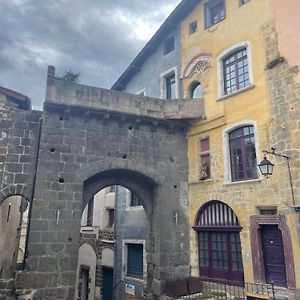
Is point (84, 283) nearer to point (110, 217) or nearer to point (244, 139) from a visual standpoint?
point (110, 217)

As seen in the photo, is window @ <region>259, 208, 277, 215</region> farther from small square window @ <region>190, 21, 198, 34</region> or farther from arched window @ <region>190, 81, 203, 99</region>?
small square window @ <region>190, 21, 198, 34</region>

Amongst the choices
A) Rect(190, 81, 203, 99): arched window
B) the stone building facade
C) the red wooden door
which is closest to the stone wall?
the stone building facade

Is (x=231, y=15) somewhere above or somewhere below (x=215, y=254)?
above

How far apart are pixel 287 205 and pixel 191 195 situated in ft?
12.6

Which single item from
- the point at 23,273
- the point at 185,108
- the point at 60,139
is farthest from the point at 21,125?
the point at 185,108

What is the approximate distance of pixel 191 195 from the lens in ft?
39.2

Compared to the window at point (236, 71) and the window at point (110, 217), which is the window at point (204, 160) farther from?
the window at point (110, 217)

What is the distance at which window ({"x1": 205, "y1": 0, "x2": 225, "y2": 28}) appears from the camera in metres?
12.4

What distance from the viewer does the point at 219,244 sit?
1075 cm

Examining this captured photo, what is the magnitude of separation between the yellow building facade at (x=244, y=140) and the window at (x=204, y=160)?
0.12 feet

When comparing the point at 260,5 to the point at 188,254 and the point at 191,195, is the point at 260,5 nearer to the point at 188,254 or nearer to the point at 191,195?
the point at 191,195

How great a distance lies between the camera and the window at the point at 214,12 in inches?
488

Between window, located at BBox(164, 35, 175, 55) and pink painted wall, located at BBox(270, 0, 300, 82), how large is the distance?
531 cm

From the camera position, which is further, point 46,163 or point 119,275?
point 119,275
